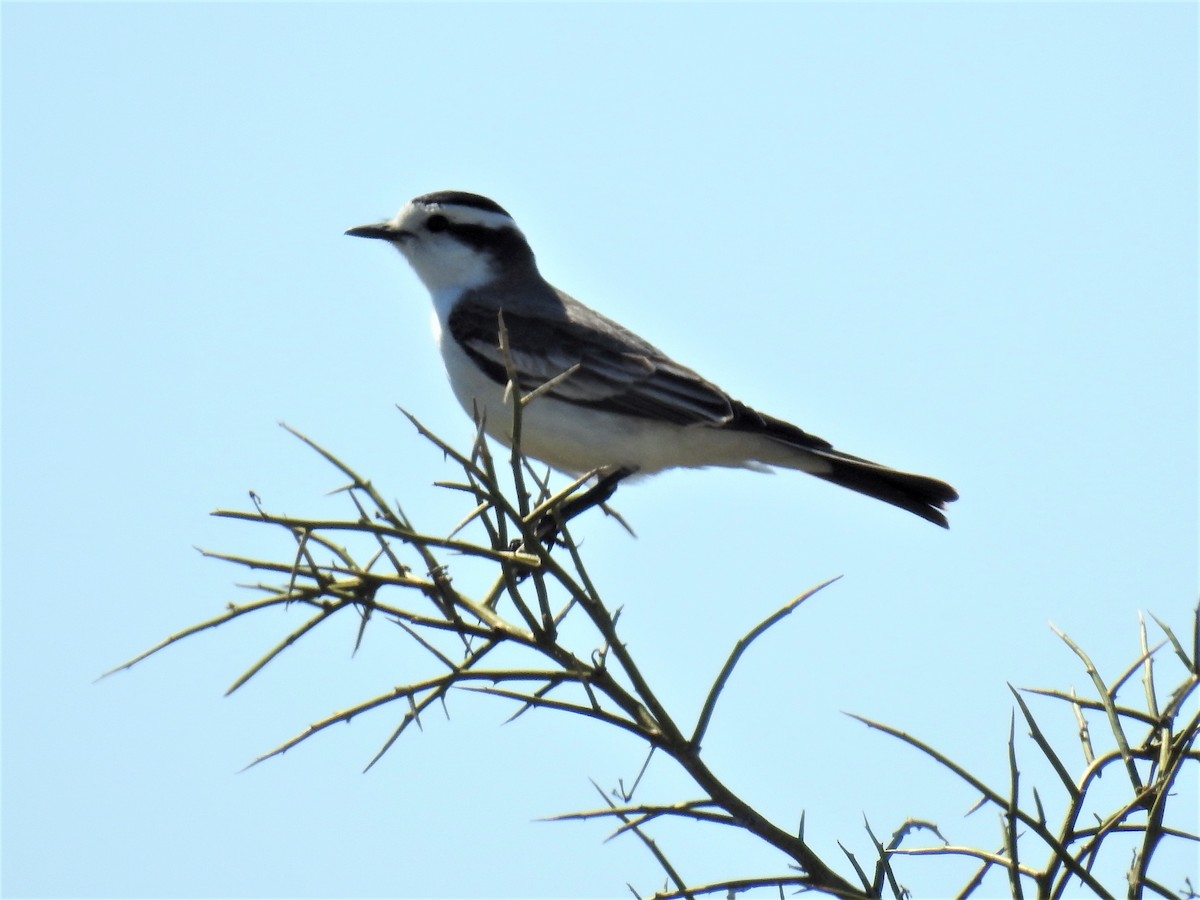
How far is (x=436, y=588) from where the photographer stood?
2457mm

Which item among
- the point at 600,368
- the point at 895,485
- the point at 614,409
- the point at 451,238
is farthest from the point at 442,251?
the point at 895,485

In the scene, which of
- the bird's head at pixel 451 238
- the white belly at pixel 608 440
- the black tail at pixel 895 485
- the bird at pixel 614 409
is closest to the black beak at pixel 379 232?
the bird's head at pixel 451 238

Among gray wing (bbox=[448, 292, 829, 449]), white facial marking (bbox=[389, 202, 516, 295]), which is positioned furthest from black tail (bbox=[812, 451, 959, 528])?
white facial marking (bbox=[389, 202, 516, 295])

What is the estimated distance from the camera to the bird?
7730 mm

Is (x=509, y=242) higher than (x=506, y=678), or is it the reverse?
(x=509, y=242)

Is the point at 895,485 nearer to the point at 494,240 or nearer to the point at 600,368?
the point at 600,368

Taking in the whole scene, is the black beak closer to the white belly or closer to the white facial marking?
the white facial marking

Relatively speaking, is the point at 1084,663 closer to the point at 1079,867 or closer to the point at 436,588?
the point at 1079,867

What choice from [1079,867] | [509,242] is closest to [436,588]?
[1079,867]

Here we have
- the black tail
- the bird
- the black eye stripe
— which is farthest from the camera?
the black eye stripe

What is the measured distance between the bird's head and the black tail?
2873 mm

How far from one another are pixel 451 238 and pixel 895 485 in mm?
3709

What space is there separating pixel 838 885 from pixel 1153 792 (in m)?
0.51

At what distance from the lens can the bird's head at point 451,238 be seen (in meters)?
9.36
